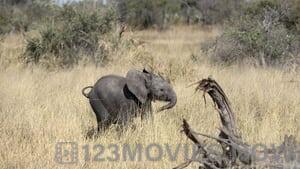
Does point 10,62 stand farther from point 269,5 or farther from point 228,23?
point 269,5

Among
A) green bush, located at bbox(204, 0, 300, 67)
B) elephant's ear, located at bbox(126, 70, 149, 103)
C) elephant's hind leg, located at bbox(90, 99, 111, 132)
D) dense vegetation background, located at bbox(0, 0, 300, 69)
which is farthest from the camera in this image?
dense vegetation background, located at bbox(0, 0, 300, 69)

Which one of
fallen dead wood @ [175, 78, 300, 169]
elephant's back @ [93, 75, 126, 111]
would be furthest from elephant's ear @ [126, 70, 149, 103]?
fallen dead wood @ [175, 78, 300, 169]

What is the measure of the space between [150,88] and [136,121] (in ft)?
1.46

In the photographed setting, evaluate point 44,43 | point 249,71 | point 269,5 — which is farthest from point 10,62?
point 269,5

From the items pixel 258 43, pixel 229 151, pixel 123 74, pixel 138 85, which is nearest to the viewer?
pixel 229 151

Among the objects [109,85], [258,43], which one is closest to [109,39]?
[258,43]

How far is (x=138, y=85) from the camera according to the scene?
6.19 m

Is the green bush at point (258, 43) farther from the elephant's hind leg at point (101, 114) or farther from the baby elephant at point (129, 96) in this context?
the elephant's hind leg at point (101, 114)

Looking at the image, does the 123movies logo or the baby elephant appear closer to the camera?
the 123movies logo

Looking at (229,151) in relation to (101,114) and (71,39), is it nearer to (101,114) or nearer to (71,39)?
(101,114)

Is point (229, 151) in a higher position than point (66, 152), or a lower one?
higher

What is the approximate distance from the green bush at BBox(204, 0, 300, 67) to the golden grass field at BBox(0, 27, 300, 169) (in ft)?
4.96

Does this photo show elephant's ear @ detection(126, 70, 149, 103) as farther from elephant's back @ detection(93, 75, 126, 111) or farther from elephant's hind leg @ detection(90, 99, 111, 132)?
elephant's hind leg @ detection(90, 99, 111, 132)

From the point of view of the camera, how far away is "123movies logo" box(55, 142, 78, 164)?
4967 millimetres
